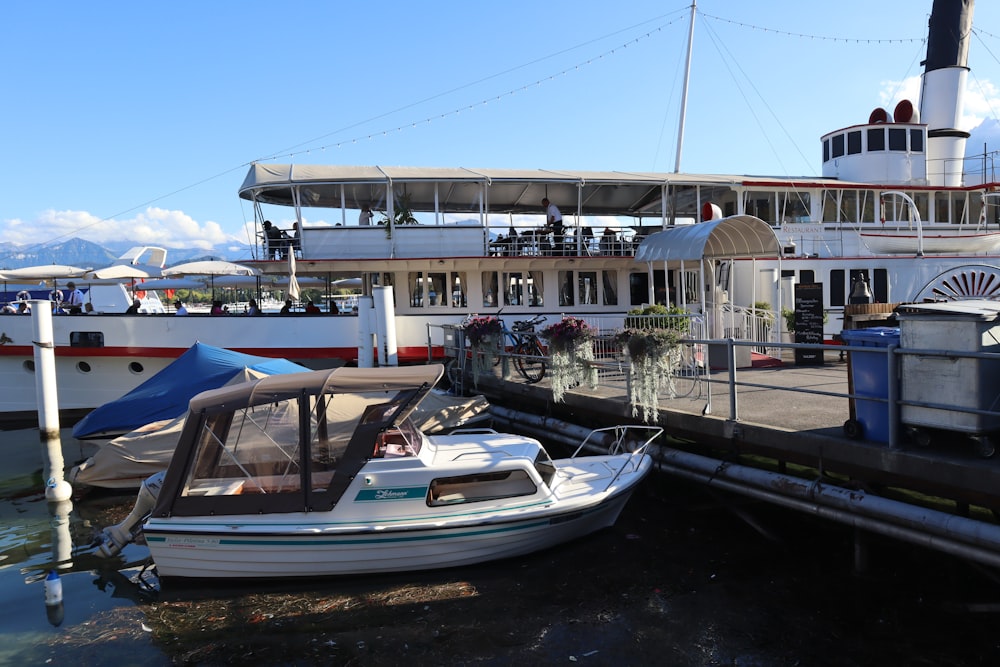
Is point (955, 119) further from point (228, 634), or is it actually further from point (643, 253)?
point (228, 634)

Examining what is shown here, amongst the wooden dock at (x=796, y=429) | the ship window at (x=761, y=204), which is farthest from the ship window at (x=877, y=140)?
the wooden dock at (x=796, y=429)

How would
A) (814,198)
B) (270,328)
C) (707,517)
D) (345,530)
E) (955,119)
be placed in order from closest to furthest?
(345,530) < (707,517) < (270,328) < (814,198) < (955,119)

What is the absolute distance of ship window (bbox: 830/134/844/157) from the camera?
22484mm

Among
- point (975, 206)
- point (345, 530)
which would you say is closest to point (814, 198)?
point (975, 206)

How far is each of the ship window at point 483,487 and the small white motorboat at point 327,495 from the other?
0.5 inches

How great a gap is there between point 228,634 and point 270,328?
436 inches

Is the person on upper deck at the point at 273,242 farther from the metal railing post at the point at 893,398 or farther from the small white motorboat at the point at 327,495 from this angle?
the metal railing post at the point at 893,398

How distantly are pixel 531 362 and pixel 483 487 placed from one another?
5.60m

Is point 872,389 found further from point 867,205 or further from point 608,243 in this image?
point 867,205

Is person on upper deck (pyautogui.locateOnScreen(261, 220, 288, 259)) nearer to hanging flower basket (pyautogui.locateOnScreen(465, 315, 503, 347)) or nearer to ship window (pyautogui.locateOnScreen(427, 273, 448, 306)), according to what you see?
ship window (pyautogui.locateOnScreen(427, 273, 448, 306))

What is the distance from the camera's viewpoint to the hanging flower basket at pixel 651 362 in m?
8.96

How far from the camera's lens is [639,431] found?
983 centimetres

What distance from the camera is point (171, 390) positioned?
41.8 feet

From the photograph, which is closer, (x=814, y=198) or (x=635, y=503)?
(x=635, y=503)
